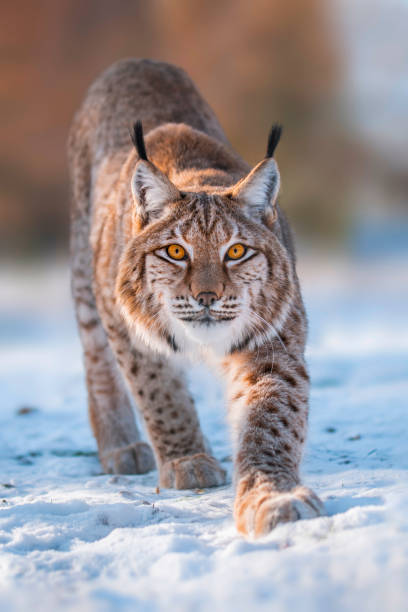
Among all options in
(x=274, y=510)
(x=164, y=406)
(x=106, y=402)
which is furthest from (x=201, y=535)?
(x=106, y=402)

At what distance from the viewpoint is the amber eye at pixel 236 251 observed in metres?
3.19

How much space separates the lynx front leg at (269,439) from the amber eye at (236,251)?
47 cm

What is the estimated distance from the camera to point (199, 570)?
2195 mm

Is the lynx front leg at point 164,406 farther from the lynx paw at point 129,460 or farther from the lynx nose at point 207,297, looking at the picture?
the lynx nose at point 207,297

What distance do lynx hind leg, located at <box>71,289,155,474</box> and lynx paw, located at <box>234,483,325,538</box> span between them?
6.06 feet

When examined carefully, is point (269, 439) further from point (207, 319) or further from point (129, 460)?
point (129, 460)

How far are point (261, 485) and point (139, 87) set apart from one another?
10.2ft

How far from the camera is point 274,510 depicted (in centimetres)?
245

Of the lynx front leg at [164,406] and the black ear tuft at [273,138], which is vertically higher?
the black ear tuft at [273,138]

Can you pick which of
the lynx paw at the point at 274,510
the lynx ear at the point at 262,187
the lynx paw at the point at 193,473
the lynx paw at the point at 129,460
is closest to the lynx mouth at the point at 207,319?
the lynx ear at the point at 262,187

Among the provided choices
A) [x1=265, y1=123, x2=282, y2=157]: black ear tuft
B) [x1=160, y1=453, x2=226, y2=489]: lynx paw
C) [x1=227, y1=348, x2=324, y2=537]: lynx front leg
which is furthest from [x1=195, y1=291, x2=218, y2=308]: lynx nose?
[x1=160, y1=453, x2=226, y2=489]: lynx paw

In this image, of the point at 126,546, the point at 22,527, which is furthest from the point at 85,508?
the point at 126,546

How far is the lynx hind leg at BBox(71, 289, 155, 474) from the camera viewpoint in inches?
173

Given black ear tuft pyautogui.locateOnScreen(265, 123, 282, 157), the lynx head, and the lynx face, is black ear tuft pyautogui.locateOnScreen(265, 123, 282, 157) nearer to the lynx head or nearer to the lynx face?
the lynx head
